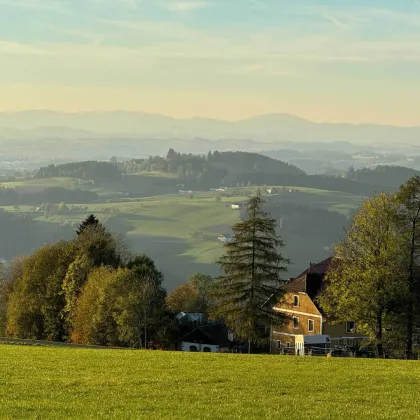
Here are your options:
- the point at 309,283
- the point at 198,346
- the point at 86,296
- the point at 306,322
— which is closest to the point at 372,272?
the point at 306,322

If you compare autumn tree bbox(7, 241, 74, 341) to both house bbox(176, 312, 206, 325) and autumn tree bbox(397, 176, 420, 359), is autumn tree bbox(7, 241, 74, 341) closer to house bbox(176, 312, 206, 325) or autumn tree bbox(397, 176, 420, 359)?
house bbox(176, 312, 206, 325)

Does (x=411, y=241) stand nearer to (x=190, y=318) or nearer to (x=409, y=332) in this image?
(x=409, y=332)

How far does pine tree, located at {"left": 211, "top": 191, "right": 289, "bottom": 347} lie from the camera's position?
5997 centimetres

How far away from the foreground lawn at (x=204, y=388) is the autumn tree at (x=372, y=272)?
14966 mm

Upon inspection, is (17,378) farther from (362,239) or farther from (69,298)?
(69,298)

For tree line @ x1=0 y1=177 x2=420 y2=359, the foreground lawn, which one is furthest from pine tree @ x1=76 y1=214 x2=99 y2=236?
the foreground lawn

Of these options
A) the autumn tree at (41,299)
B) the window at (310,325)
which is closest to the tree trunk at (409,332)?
the window at (310,325)

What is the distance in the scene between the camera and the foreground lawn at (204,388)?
2164cm

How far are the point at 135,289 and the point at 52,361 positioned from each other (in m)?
36.0

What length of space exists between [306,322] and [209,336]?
60.6ft

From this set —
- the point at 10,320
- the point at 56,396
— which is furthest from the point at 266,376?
the point at 10,320

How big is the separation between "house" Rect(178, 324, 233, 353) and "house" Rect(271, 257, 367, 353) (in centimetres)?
1197

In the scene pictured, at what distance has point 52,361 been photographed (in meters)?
35.4

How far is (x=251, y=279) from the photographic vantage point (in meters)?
60.5
